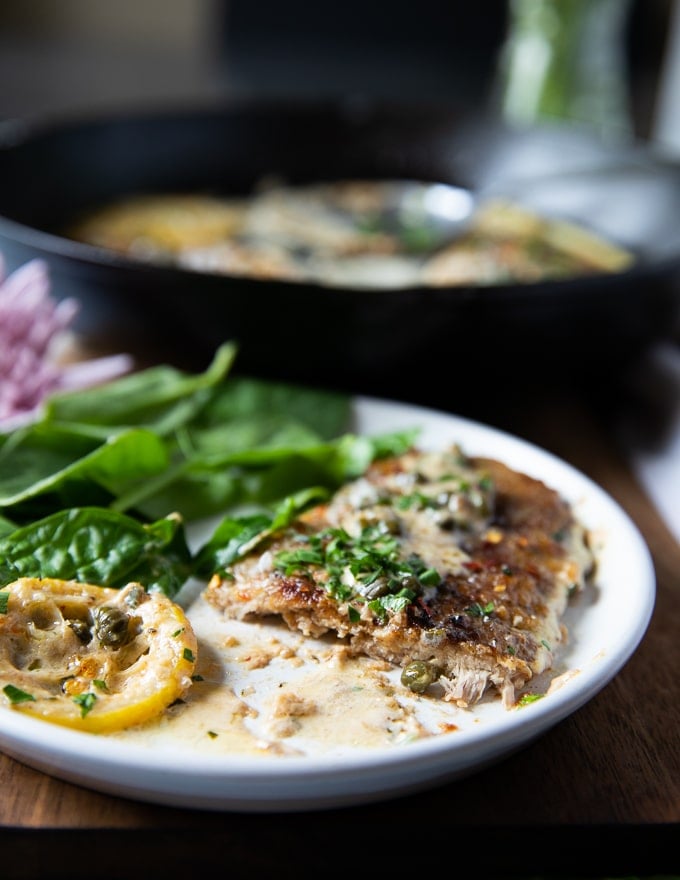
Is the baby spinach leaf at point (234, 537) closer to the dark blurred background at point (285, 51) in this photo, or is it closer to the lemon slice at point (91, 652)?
the lemon slice at point (91, 652)

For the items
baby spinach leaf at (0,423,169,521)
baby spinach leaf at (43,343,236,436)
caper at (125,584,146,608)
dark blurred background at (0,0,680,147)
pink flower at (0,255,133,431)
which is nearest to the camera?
caper at (125,584,146,608)

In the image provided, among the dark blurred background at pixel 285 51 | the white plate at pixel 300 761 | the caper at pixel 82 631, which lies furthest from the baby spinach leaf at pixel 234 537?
the dark blurred background at pixel 285 51

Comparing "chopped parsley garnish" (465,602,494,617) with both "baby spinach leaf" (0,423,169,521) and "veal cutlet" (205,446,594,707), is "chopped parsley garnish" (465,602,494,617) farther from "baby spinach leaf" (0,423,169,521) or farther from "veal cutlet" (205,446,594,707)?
"baby spinach leaf" (0,423,169,521)

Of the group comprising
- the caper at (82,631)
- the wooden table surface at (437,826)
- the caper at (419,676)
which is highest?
the caper at (82,631)

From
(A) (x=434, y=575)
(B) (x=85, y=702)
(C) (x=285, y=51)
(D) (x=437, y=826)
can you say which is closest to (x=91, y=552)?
(B) (x=85, y=702)

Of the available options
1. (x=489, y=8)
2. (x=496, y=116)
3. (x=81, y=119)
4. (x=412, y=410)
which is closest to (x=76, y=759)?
(x=412, y=410)

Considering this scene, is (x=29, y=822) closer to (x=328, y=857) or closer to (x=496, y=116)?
(x=328, y=857)

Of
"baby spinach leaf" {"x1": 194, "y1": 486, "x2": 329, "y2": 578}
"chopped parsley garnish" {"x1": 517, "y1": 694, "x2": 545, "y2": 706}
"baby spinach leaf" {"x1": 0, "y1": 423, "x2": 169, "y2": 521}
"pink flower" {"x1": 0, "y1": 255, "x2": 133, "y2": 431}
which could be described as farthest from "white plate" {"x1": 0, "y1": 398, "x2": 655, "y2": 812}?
"pink flower" {"x1": 0, "y1": 255, "x2": 133, "y2": 431}
